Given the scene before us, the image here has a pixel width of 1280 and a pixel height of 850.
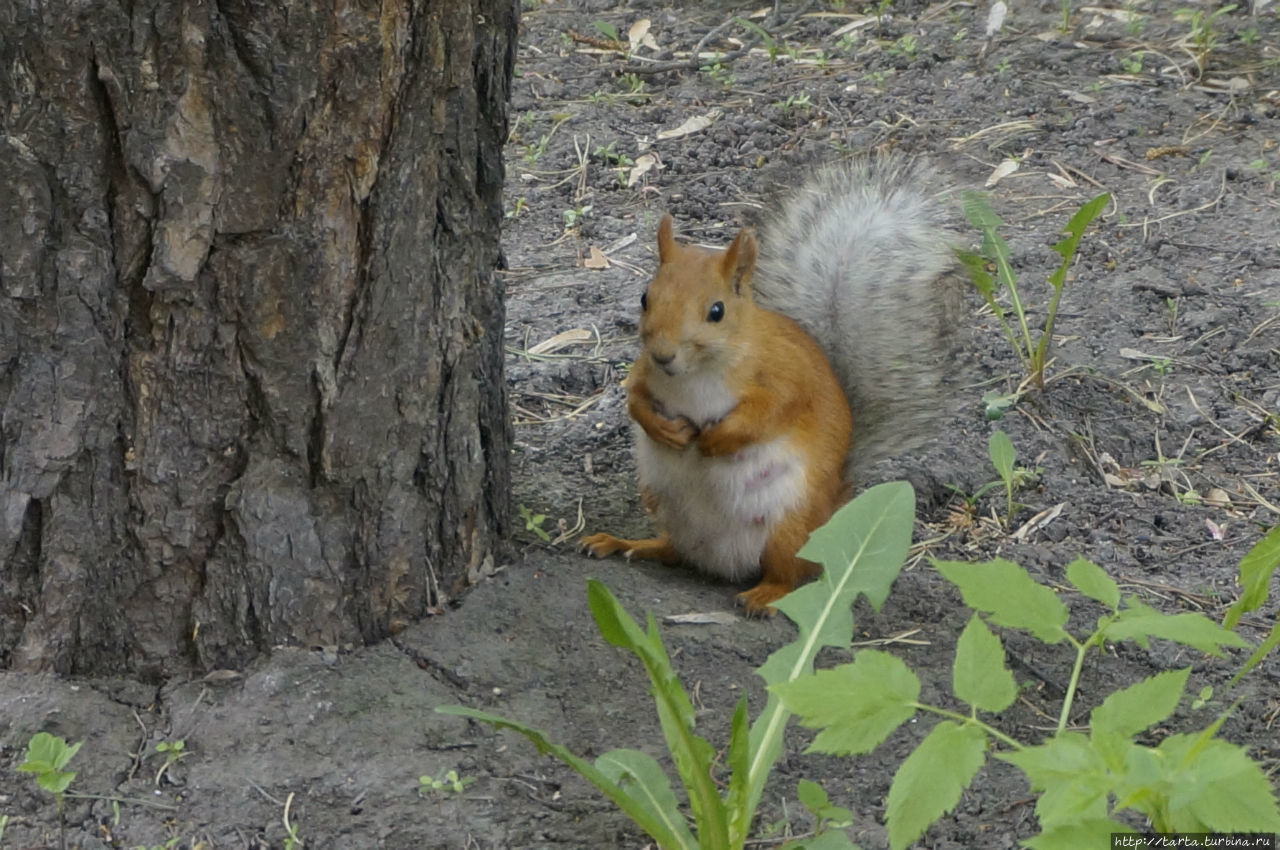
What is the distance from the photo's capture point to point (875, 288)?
2.46 metres

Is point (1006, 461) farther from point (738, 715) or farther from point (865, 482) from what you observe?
point (738, 715)

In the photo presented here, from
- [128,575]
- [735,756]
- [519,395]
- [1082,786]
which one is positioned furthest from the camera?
[519,395]

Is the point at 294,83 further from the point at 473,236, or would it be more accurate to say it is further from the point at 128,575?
the point at 128,575

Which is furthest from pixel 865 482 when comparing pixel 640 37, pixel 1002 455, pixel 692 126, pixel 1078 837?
pixel 640 37

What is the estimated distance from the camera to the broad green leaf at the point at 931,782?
44.5 inches

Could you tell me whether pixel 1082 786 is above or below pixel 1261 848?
above

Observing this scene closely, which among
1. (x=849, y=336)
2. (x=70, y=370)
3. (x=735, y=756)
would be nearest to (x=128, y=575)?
(x=70, y=370)

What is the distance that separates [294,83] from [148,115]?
0.16 m

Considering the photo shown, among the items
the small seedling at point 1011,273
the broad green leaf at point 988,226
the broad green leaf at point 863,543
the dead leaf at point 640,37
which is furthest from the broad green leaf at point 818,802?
the dead leaf at point 640,37

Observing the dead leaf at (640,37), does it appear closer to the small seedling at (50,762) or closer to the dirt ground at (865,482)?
the dirt ground at (865,482)

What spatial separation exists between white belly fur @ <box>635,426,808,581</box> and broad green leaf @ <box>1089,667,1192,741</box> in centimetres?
110

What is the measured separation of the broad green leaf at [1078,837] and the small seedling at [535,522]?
4.18 ft

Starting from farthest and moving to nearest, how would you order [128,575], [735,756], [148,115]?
1. [128,575]
2. [148,115]
3. [735,756]

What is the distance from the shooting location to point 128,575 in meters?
1.74
